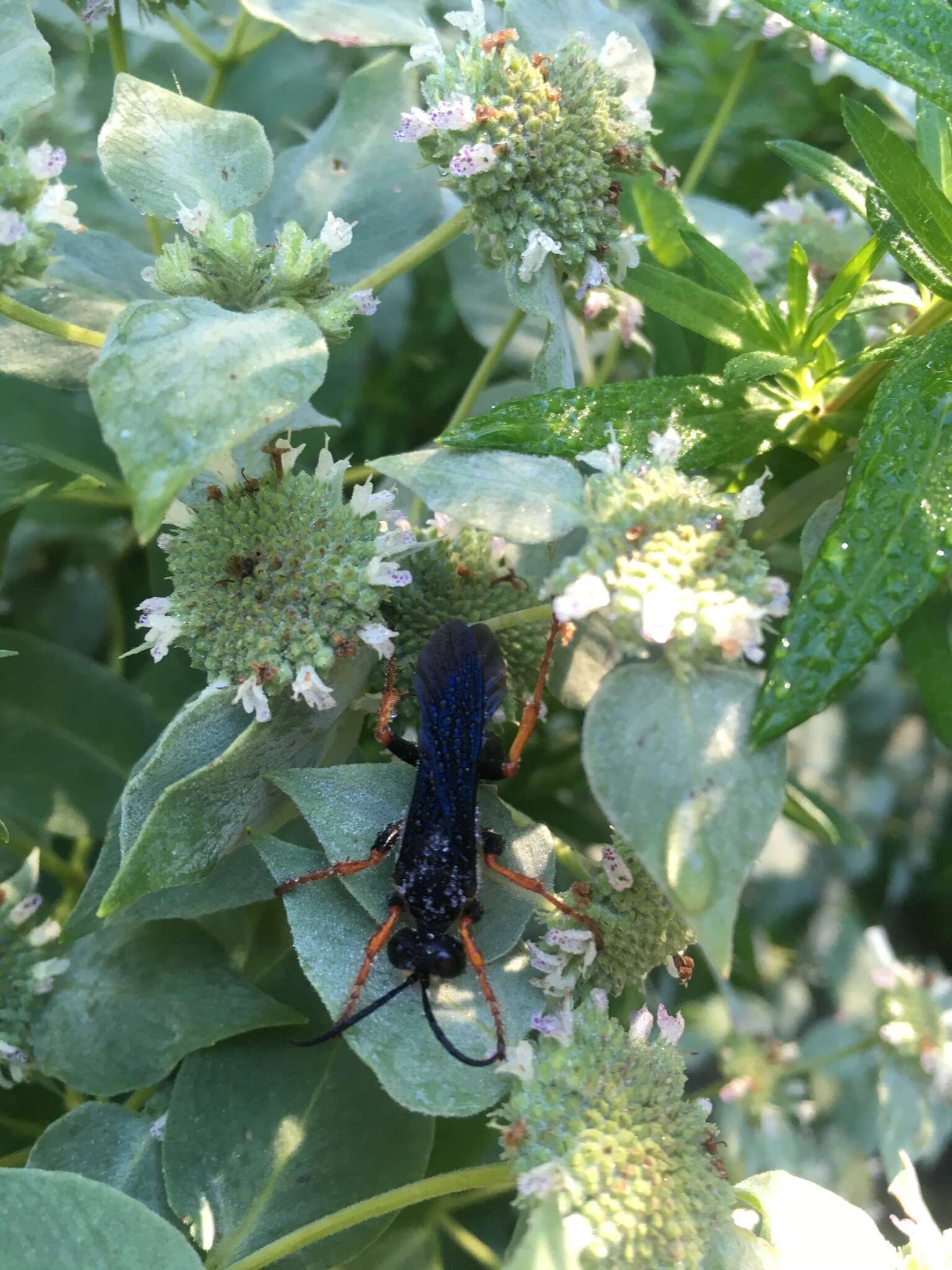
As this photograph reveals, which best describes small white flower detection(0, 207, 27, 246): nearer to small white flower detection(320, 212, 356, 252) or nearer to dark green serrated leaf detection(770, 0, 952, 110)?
small white flower detection(320, 212, 356, 252)

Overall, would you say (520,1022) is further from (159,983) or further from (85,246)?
(85,246)

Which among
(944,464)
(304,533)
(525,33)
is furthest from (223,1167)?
(525,33)

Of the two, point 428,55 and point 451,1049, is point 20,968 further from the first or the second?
point 428,55

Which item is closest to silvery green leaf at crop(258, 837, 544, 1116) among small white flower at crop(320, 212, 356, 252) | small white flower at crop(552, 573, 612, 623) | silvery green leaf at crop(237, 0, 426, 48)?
small white flower at crop(552, 573, 612, 623)

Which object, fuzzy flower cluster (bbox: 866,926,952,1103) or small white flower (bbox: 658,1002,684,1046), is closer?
small white flower (bbox: 658,1002,684,1046)

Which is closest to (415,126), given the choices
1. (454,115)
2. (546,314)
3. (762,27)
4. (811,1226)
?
(454,115)
